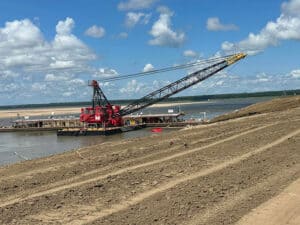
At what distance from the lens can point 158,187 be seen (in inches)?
427

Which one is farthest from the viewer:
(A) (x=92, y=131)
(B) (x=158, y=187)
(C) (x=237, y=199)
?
(A) (x=92, y=131)

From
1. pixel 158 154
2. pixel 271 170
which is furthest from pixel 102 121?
pixel 271 170

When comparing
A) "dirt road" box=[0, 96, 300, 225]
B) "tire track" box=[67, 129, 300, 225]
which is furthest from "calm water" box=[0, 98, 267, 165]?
"tire track" box=[67, 129, 300, 225]

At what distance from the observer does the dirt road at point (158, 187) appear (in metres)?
8.80

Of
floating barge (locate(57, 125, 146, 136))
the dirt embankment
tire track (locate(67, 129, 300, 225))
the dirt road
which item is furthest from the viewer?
floating barge (locate(57, 125, 146, 136))

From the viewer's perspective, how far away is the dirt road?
28.9ft

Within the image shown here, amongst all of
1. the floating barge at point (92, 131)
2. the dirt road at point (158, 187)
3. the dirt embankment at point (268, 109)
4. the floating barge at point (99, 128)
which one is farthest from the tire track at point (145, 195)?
the floating barge at point (99, 128)

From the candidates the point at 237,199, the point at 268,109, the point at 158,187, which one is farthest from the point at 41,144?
the point at 237,199

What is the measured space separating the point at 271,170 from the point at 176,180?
2447 millimetres

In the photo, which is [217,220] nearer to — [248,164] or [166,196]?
[166,196]

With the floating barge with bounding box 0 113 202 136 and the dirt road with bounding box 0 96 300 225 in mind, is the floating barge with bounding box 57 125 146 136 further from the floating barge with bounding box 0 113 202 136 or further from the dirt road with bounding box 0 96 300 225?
the dirt road with bounding box 0 96 300 225

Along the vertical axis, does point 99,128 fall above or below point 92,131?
above

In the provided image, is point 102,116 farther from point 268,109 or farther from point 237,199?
point 237,199

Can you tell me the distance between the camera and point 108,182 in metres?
11.8
